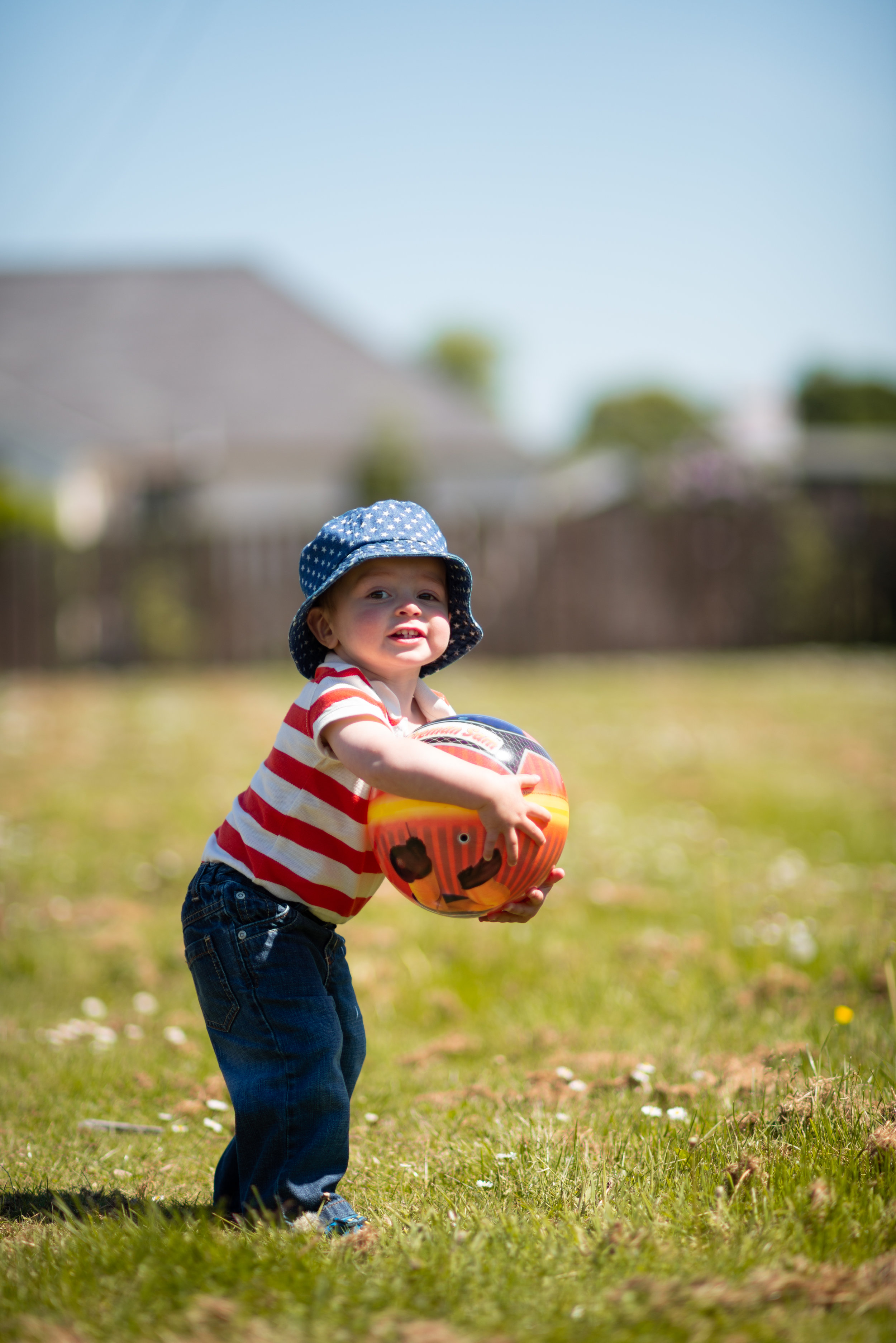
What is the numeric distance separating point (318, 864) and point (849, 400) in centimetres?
5592

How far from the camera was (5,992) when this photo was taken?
16.9 feet

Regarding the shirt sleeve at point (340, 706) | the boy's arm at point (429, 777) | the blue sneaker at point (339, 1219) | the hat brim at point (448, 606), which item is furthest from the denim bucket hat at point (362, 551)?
the blue sneaker at point (339, 1219)

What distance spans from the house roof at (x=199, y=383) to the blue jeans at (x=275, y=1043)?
2254 cm

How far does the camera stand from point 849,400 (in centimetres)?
5416

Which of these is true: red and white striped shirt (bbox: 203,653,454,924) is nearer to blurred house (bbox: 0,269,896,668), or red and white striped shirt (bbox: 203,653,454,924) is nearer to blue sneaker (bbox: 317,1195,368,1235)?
blue sneaker (bbox: 317,1195,368,1235)

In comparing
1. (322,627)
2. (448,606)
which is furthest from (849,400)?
(322,627)

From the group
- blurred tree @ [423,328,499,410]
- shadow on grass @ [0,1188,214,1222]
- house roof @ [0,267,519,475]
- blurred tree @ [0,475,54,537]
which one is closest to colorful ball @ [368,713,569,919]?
shadow on grass @ [0,1188,214,1222]

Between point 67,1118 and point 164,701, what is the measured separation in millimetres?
9791

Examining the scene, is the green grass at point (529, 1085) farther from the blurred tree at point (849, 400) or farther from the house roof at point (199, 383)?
the blurred tree at point (849, 400)

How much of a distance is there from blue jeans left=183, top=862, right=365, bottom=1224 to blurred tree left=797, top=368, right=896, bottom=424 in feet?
180

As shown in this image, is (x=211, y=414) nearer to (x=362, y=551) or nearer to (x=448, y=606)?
(x=448, y=606)

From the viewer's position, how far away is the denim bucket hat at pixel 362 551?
2.85 m

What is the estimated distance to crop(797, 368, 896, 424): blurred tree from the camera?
5375cm

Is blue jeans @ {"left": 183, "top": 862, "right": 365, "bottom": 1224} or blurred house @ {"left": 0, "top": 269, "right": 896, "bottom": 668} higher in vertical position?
blurred house @ {"left": 0, "top": 269, "right": 896, "bottom": 668}
